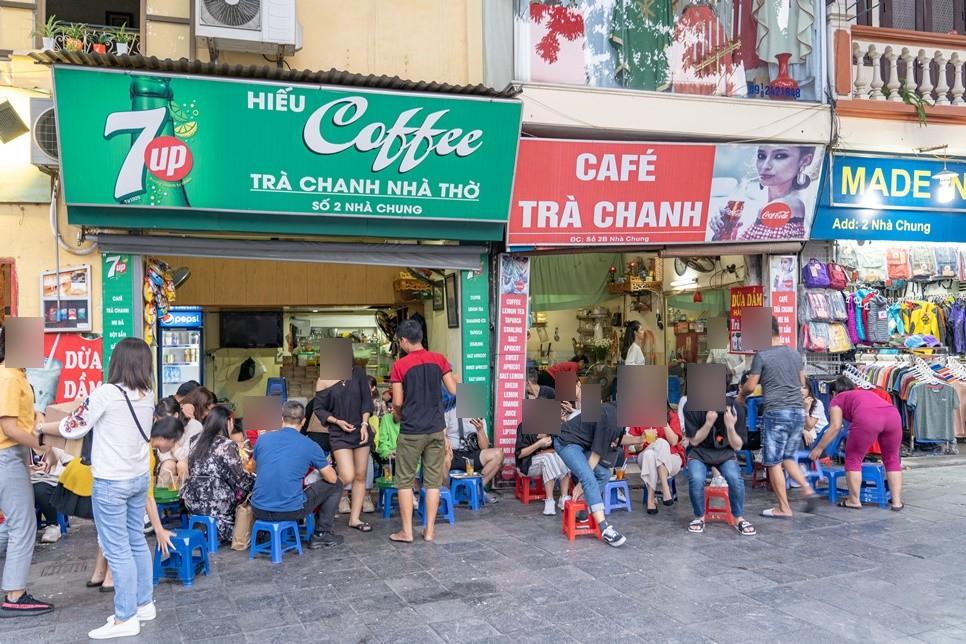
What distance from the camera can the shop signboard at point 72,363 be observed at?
336 inches

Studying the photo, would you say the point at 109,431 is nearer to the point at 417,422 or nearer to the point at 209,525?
the point at 209,525

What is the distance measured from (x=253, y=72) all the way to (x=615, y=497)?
6.02m

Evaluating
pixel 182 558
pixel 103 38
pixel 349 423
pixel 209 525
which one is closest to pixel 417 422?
pixel 349 423

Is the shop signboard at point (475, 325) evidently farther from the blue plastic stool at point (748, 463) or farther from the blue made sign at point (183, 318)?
the blue made sign at point (183, 318)

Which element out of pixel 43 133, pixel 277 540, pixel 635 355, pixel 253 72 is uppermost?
pixel 253 72

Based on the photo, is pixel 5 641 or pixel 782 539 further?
pixel 782 539

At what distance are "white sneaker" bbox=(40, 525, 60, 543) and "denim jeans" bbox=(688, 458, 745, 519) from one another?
6.05 m

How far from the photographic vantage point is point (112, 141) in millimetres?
8125

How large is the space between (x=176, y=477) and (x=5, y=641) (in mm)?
2773

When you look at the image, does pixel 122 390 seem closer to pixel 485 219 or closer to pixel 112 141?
pixel 112 141

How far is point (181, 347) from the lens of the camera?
12383 millimetres

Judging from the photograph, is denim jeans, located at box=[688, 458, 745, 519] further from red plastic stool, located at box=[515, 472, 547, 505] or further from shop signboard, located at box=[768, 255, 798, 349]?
shop signboard, located at box=[768, 255, 798, 349]

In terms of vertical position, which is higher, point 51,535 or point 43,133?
point 43,133

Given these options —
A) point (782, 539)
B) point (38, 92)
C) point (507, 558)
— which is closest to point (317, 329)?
point (38, 92)
